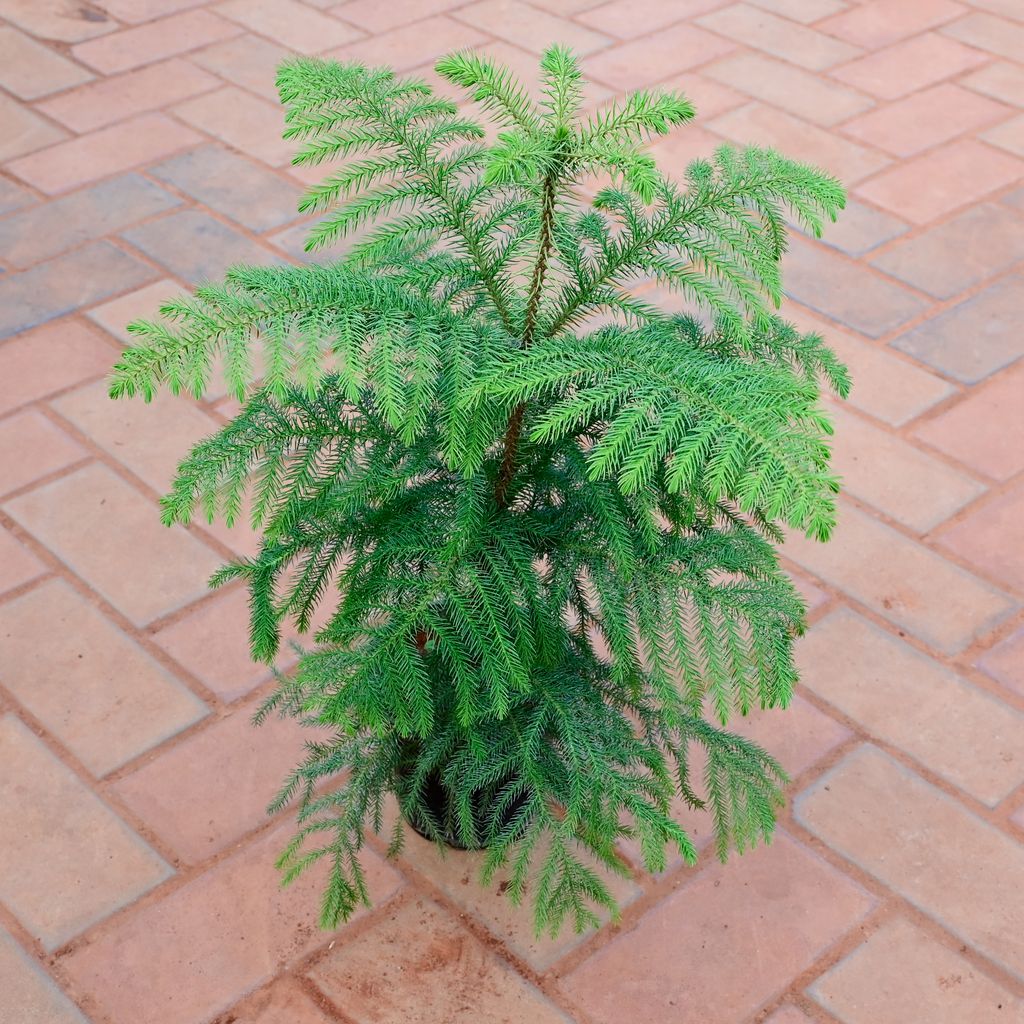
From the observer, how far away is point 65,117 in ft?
14.5

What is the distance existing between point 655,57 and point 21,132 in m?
2.20

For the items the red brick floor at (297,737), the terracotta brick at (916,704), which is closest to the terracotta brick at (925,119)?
the red brick floor at (297,737)

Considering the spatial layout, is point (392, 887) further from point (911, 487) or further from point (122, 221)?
point (122, 221)

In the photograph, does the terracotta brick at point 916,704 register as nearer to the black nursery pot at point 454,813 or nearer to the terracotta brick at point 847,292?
the black nursery pot at point 454,813

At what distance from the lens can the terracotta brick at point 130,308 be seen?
3.61 metres

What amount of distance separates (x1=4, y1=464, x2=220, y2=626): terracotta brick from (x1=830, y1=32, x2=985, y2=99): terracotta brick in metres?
2.99

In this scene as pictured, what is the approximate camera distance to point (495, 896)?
2.40 metres

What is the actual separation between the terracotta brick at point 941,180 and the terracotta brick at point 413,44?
5.20 ft

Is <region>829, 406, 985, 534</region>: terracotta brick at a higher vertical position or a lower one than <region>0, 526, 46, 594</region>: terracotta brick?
higher

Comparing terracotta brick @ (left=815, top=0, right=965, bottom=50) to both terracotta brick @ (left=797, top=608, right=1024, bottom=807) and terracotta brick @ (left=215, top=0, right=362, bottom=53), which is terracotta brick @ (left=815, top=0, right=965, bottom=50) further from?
terracotta brick @ (left=797, top=608, right=1024, bottom=807)

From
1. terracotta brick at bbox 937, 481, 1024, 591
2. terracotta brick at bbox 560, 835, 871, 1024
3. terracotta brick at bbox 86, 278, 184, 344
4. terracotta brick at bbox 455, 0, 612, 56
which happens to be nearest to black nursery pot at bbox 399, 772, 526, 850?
terracotta brick at bbox 560, 835, 871, 1024

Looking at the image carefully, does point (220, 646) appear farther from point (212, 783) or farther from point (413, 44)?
point (413, 44)

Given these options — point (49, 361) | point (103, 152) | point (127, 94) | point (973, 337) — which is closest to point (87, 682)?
point (49, 361)

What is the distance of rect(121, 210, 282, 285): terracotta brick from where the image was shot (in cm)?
382
